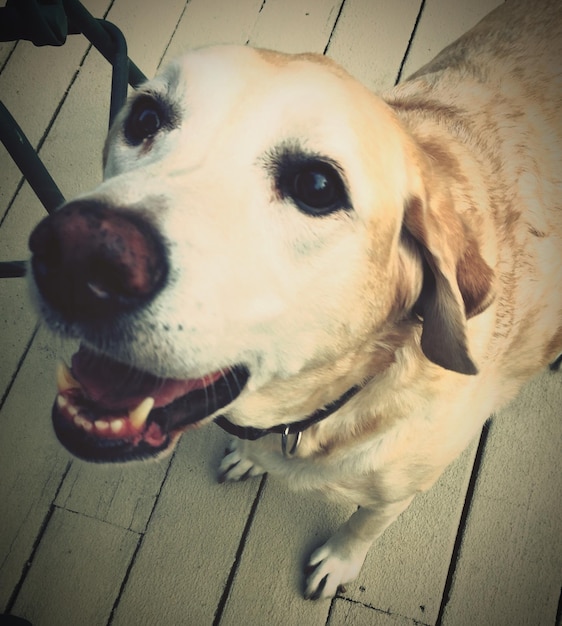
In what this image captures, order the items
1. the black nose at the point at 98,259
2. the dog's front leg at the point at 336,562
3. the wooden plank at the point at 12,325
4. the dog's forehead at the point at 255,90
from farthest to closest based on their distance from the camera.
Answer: the wooden plank at the point at 12,325
the dog's front leg at the point at 336,562
the dog's forehead at the point at 255,90
the black nose at the point at 98,259

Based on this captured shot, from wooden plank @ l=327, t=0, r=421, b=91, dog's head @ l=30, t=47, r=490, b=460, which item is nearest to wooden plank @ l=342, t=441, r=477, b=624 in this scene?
dog's head @ l=30, t=47, r=490, b=460

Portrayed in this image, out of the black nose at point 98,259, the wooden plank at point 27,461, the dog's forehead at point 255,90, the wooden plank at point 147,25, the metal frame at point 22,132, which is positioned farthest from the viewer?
the wooden plank at point 147,25

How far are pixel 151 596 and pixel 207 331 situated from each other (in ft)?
4.48

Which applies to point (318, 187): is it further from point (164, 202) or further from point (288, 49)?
point (288, 49)

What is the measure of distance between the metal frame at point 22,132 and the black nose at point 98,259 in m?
0.92

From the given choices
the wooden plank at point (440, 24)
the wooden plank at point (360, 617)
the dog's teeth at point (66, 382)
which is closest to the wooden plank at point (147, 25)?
the wooden plank at point (440, 24)

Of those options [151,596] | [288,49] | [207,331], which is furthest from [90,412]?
[288,49]

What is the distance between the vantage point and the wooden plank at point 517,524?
1.78 metres

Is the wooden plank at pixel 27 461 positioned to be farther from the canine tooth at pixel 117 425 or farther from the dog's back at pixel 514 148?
the dog's back at pixel 514 148

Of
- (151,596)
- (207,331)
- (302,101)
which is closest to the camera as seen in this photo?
(207,331)

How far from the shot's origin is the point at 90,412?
3.37 ft

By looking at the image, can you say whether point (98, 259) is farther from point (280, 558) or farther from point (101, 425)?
point (280, 558)

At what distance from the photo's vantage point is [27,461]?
6.45 feet

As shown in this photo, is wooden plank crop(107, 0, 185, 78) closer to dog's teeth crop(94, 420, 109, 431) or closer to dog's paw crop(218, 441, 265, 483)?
dog's paw crop(218, 441, 265, 483)
